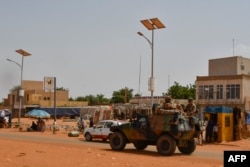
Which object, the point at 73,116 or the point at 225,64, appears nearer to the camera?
the point at 225,64

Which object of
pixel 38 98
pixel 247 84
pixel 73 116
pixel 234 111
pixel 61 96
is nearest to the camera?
pixel 234 111

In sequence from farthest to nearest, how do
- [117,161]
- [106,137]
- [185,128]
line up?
[106,137] < [185,128] < [117,161]

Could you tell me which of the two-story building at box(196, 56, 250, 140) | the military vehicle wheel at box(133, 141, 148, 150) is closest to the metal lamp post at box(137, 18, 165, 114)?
the military vehicle wheel at box(133, 141, 148, 150)

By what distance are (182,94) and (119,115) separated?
37836 millimetres

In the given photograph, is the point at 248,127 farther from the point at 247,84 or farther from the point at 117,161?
the point at 247,84

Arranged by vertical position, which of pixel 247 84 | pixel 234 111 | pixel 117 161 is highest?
pixel 247 84

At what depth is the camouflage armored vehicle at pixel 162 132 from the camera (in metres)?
20.1

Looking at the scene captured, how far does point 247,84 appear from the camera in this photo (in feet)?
208

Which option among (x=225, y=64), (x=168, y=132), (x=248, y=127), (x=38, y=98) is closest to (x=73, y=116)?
(x=38, y=98)

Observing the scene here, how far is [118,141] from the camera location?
21781 millimetres

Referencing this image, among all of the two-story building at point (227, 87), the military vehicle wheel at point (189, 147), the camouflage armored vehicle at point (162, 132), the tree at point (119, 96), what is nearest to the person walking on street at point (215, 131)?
the camouflage armored vehicle at point (162, 132)

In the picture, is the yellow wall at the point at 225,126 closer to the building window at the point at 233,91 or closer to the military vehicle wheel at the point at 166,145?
the military vehicle wheel at the point at 166,145

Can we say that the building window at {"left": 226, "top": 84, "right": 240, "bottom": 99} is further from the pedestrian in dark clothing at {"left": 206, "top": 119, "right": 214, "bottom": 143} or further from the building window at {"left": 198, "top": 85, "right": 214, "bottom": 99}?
the pedestrian in dark clothing at {"left": 206, "top": 119, "right": 214, "bottom": 143}

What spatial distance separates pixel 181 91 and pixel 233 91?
1066 inches
